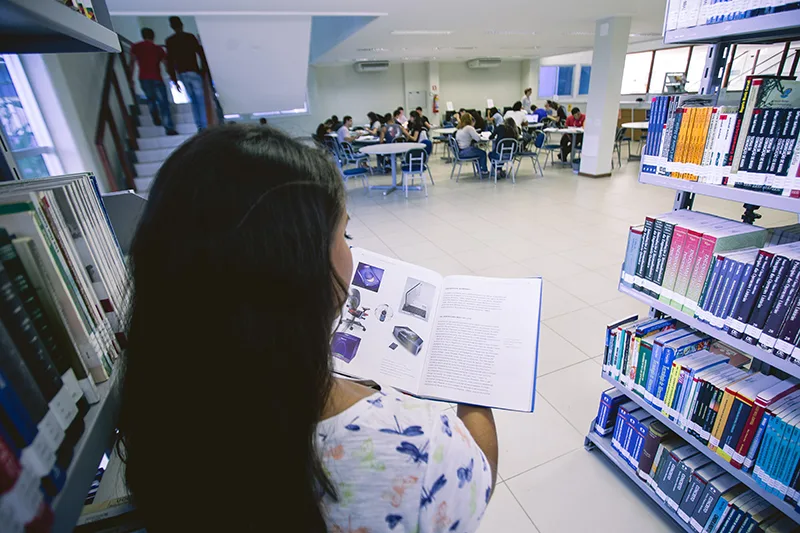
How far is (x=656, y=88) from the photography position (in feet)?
39.8

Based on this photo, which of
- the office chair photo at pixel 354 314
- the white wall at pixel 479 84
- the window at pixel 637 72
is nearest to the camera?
the office chair photo at pixel 354 314

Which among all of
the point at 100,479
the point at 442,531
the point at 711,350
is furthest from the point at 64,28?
the point at 711,350

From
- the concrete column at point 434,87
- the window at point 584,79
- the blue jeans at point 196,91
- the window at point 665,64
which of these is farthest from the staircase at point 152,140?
the window at point 584,79

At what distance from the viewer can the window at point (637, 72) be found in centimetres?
1216

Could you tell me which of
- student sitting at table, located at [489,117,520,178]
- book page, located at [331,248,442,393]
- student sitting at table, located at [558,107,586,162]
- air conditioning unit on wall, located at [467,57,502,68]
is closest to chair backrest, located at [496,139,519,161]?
student sitting at table, located at [489,117,520,178]

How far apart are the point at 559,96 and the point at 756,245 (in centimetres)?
1660

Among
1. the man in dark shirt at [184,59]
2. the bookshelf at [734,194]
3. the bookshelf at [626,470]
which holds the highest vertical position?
the man in dark shirt at [184,59]

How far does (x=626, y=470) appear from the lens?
1.62m

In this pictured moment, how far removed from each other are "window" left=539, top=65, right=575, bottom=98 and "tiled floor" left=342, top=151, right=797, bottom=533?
351 inches

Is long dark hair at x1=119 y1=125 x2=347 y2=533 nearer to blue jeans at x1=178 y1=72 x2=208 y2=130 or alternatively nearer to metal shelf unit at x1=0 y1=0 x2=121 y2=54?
metal shelf unit at x1=0 y1=0 x2=121 y2=54

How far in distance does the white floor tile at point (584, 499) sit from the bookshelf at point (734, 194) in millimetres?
1224

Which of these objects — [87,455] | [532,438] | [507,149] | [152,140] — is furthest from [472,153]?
[87,455]

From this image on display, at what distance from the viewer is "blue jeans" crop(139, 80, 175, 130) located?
18.7ft

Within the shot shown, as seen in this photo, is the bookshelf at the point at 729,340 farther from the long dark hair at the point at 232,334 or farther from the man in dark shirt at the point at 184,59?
the man in dark shirt at the point at 184,59
